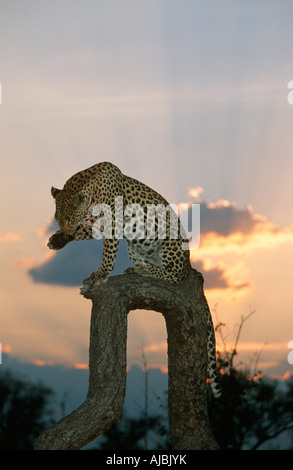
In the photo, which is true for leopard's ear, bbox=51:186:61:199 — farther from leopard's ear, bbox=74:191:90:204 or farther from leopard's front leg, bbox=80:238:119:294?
leopard's front leg, bbox=80:238:119:294

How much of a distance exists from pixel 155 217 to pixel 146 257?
65 centimetres

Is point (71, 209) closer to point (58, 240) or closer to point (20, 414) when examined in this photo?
point (58, 240)

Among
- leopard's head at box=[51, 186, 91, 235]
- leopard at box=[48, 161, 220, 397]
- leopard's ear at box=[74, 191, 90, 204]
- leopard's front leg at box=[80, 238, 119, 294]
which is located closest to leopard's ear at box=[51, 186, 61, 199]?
leopard at box=[48, 161, 220, 397]

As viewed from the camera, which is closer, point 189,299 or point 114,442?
point 189,299

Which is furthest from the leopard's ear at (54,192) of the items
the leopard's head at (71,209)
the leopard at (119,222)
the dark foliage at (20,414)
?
the dark foliage at (20,414)

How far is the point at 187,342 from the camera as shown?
924 cm

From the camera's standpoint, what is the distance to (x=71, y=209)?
8.41 meters

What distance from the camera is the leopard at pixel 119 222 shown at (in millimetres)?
8375

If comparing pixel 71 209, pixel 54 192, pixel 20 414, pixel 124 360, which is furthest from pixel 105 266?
pixel 20 414

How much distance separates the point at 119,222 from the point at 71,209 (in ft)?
2.33
